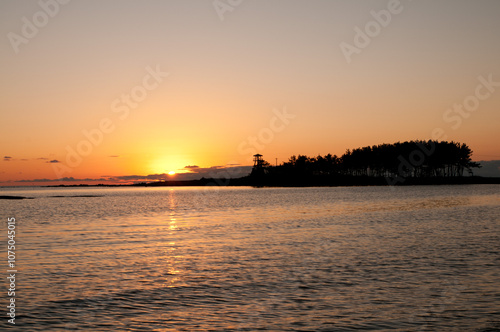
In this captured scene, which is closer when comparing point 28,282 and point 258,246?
point 28,282

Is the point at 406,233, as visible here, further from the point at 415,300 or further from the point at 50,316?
the point at 50,316

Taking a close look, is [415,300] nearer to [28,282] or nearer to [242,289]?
[242,289]

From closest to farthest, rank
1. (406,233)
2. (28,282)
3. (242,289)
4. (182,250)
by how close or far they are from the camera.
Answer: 1. (242,289)
2. (28,282)
3. (182,250)
4. (406,233)

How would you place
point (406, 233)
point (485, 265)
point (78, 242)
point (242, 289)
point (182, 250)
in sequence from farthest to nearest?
point (406, 233) → point (78, 242) → point (182, 250) → point (485, 265) → point (242, 289)

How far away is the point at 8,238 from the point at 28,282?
22.9 m

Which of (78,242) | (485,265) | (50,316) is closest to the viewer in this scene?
(50,316)

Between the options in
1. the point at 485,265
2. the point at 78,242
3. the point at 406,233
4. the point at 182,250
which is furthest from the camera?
the point at 406,233

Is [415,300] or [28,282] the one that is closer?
[415,300]

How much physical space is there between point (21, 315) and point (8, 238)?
29.3m

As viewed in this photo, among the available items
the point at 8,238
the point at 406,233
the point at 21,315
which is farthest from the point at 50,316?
the point at 406,233

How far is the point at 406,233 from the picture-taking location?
150 ft

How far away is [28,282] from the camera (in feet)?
78.9

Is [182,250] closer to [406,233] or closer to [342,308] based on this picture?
[342,308]

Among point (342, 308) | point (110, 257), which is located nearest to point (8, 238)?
point (110, 257)
